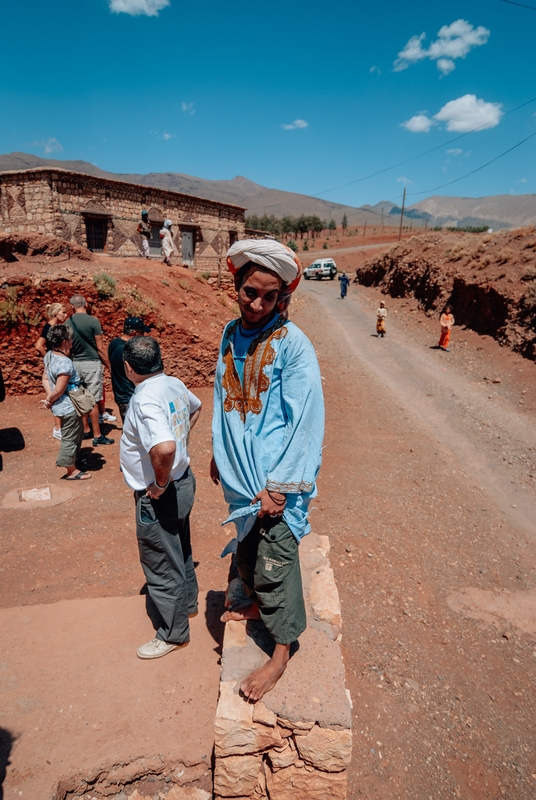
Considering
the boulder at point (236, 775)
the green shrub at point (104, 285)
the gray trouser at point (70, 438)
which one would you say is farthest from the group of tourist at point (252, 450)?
the green shrub at point (104, 285)

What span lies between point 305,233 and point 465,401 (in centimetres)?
6069

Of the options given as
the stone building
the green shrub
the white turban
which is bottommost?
the green shrub

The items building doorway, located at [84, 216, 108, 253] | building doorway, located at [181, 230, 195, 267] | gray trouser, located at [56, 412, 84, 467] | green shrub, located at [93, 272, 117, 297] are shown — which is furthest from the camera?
building doorway, located at [181, 230, 195, 267]

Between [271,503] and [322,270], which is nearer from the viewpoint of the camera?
[271,503]

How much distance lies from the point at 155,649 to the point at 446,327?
13.0m

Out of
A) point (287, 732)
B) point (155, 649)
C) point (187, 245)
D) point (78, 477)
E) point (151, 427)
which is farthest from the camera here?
point (187, 245)

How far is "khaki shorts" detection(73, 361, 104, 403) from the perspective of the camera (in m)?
5.93

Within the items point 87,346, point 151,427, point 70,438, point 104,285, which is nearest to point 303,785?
point 151,427

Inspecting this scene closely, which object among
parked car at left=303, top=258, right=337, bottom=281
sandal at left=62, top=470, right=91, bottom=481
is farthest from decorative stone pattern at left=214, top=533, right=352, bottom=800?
parked car at left=303, top=258, right=337, bottom=281

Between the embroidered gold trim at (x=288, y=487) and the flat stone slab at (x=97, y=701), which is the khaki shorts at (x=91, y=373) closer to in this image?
the flat stone slab at (x=97, y=701)

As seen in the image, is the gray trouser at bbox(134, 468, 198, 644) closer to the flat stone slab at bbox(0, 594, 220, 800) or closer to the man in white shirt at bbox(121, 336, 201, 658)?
the man in white shirt at bbox(121, 336, 201, 658)

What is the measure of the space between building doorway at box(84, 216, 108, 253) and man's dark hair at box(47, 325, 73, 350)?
1579 cm

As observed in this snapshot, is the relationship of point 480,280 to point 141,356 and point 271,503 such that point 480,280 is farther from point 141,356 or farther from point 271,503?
point 271,503

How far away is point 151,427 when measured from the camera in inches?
91.3
